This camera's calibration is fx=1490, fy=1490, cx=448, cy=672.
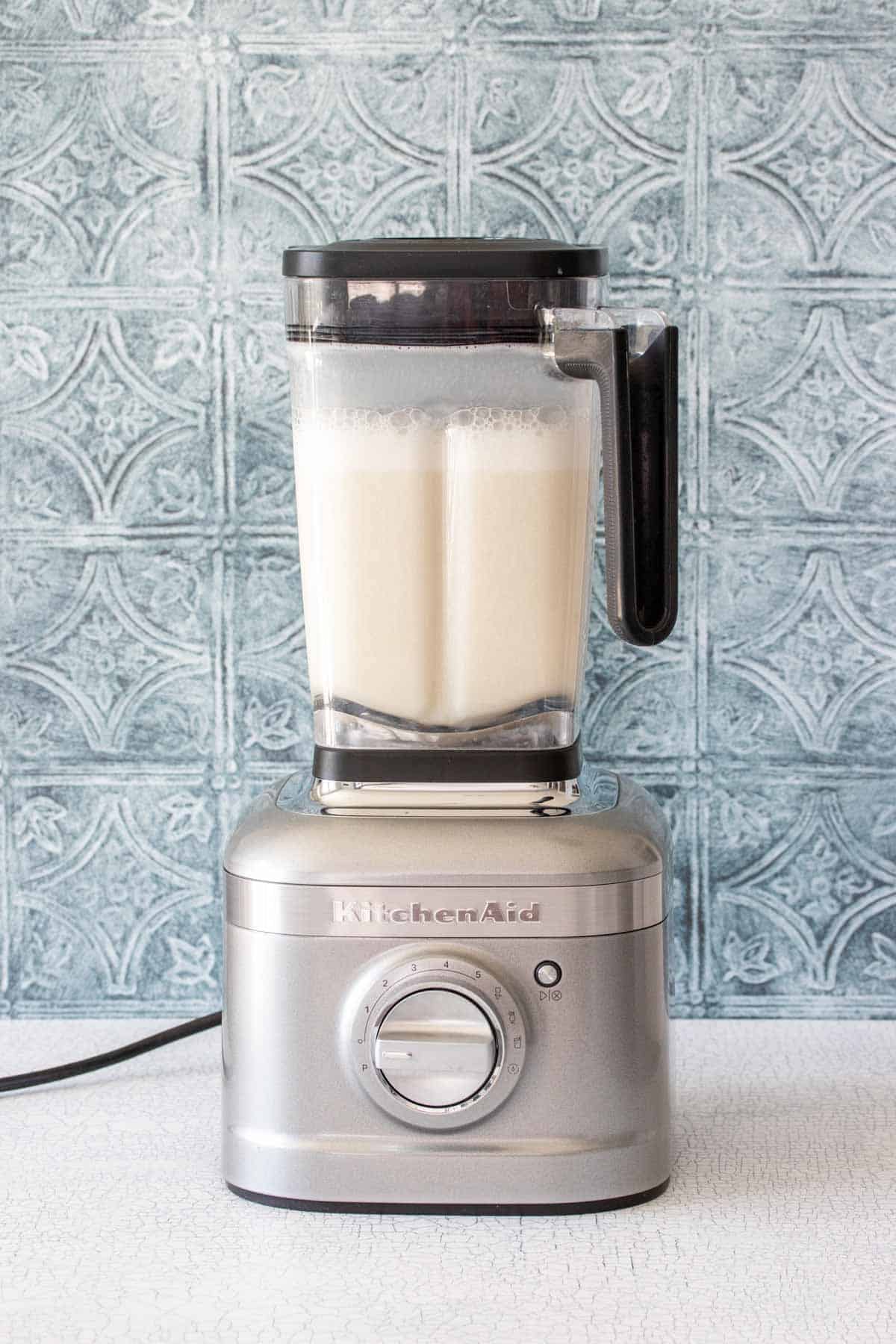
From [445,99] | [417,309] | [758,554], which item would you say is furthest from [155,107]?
[758,554]

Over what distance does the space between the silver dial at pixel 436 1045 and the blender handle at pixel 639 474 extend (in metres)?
0.19

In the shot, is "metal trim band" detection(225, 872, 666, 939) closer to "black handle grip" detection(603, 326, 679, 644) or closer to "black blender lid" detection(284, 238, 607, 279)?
"black handle grip" detection(603, 326, 679, 644)

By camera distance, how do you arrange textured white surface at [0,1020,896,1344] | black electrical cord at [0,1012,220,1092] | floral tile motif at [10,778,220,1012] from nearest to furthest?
textured white surface at [0,1020,896,1344], black electrical cord at [0,1012,220,1092], floral tile motif at [10,778,220,1012]

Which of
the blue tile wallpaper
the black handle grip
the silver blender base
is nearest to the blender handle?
the black handle grip

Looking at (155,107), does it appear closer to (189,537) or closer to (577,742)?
(189,537)

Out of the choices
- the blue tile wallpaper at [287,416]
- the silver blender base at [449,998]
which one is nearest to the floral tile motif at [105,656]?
the blue tile wallpaper at [287,416]

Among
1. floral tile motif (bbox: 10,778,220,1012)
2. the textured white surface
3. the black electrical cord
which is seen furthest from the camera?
floral tile motif (bbox: 10,778,220,1012)

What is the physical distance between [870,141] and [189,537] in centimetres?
48

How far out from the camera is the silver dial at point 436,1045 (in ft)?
2.17

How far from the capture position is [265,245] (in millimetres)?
917

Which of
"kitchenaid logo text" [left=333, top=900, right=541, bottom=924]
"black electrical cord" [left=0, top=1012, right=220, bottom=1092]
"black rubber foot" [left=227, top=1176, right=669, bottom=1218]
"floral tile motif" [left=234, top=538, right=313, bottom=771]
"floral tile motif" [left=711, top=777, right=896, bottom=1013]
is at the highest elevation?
A: "floral tile motif" [left=234, top=538, right=313, bottom=771]

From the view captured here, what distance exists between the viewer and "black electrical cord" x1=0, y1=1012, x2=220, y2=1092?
85 centimetres

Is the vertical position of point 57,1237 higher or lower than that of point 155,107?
lower

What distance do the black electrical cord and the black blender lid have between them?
1.52ft
